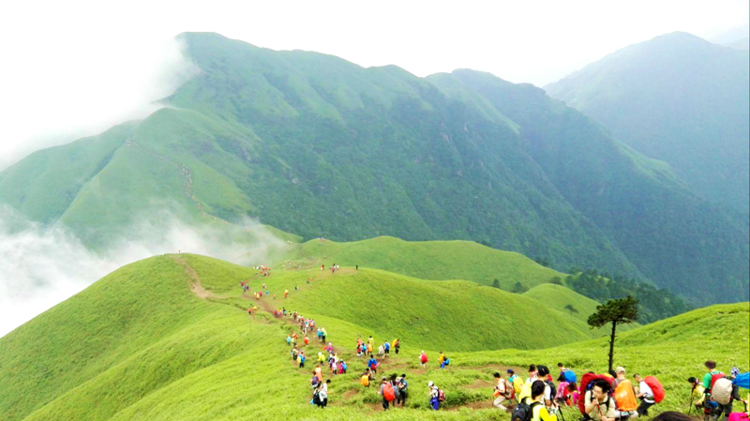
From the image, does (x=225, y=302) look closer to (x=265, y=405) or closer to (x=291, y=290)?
(x=291, y=290)

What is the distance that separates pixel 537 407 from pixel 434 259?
156011 mm

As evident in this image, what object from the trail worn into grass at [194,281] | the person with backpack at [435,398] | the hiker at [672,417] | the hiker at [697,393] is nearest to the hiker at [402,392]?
the person with backpack at [435,398]

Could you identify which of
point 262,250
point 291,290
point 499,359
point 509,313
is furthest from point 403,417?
point 262,250

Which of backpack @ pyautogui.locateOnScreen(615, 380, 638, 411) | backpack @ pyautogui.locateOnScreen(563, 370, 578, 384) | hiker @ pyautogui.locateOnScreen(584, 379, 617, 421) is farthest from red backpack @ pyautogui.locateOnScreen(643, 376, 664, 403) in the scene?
hiker @ pyautogui.locateOnScreen(584, 379, 617, 421)

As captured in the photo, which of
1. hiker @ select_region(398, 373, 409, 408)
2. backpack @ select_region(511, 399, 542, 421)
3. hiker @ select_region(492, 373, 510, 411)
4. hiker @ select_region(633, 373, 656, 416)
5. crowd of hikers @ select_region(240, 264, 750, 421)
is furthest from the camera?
hiker @ select_region(398, 373, 409, 408)

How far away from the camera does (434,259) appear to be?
6462 inches

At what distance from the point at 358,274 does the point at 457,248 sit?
335ft

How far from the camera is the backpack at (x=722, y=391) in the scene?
46.5ft

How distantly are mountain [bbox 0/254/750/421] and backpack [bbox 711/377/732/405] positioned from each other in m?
4.86

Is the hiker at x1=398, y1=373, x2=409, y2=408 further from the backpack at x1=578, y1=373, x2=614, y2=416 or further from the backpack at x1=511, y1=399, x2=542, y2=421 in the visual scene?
the backpack at x1=511, y1=399, x2=542, y2=421

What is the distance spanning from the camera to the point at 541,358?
Result: 121 feet

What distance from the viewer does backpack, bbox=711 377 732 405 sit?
14164mm

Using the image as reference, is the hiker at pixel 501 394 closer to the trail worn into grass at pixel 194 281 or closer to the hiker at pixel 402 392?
the hiker at pixel 402 392

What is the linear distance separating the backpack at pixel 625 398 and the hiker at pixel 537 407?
404 centimetres
